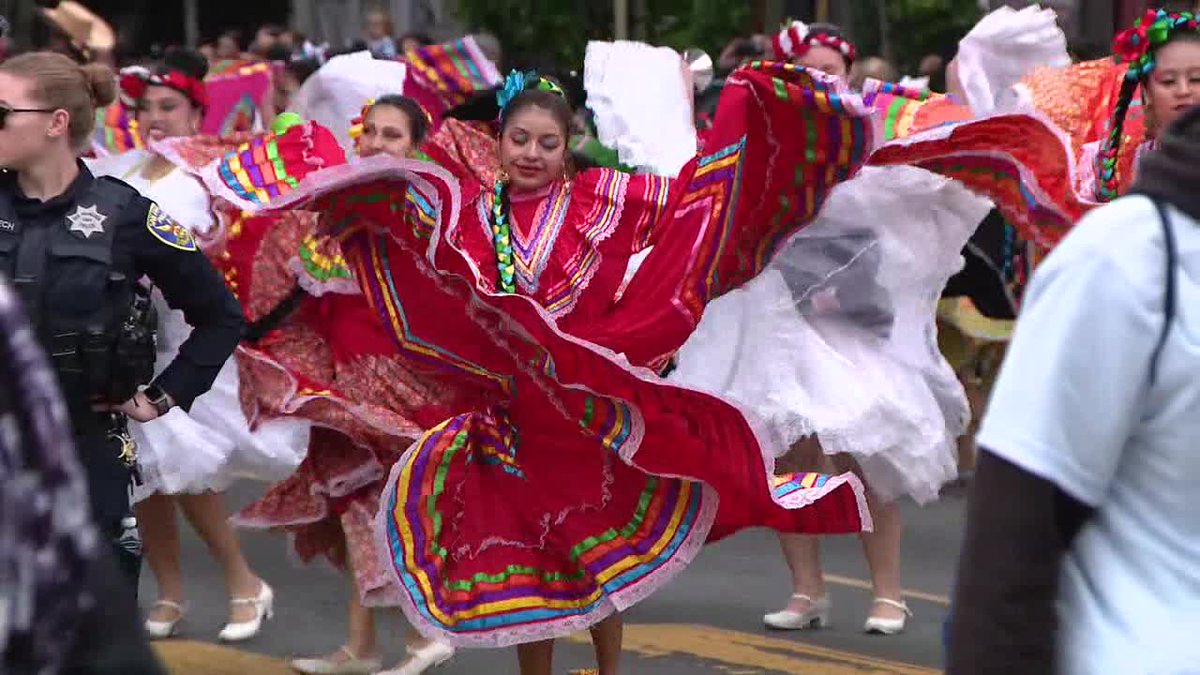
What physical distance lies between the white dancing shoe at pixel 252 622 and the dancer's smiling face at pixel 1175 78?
338cm

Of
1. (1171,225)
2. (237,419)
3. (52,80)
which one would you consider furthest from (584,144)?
(1171,225)

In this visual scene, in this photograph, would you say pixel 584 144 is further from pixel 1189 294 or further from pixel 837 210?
pixel 1189 294

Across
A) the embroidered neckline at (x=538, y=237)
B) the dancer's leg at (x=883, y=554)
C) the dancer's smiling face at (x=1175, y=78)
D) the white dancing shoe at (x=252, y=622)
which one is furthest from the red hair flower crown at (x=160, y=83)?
the dancer's smiling face at (x=1175, y=78)

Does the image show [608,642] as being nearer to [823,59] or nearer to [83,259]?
[83,259]

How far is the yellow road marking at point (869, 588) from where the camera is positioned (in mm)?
8219

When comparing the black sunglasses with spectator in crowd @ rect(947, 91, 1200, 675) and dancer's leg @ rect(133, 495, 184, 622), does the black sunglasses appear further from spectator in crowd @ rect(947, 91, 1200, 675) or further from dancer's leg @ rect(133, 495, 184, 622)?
spectator in crowd @ rect(947, 91, 1200, 675)

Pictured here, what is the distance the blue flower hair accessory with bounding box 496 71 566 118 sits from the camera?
21.1 ft

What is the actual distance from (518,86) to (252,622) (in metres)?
2.25

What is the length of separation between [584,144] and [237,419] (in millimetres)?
2822

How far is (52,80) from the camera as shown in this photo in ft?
17.1

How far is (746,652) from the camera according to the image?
7328mm

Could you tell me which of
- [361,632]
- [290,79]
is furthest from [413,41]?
[361,632]

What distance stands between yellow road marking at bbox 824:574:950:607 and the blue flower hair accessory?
2.56 meters

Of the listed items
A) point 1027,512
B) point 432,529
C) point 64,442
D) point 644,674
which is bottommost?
point 644,674
